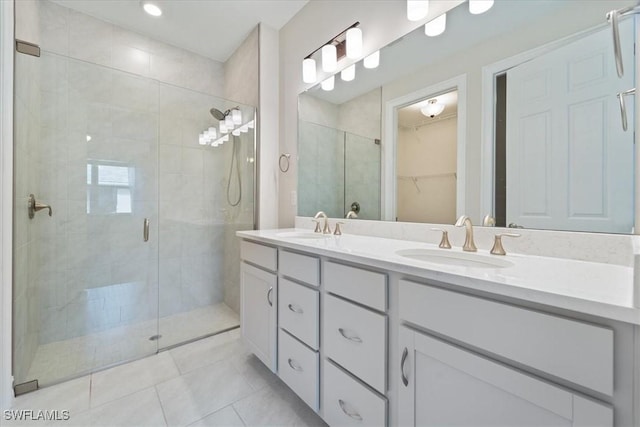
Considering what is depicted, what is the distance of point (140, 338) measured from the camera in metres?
1.93

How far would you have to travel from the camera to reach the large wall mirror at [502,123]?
33.9 inches

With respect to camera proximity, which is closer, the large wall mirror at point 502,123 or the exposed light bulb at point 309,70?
the large wall mirror at point 502,123

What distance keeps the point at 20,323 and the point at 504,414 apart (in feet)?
7.31

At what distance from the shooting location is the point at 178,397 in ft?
4.50

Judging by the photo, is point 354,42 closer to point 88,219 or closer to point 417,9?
point 417,9

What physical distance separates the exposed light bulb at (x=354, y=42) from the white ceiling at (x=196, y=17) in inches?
27.8

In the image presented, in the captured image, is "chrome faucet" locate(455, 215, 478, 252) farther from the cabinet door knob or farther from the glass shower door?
the glass shower door

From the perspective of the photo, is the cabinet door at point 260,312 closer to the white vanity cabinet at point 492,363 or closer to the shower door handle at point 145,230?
the white vanity cabinet at point 492,363

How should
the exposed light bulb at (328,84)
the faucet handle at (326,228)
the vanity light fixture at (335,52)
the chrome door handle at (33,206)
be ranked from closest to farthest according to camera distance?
the chrome door handle at (33,206)
the vanity light fixture at (335,52)
the faucet handle at (326,228)
the exposed light bulb at (328,84)

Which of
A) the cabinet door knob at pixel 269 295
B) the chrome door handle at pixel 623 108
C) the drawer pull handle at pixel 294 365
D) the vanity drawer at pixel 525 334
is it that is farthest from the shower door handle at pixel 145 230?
the chrome door handle at pixel 623 108

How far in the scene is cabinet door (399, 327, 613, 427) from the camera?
51 centimetres

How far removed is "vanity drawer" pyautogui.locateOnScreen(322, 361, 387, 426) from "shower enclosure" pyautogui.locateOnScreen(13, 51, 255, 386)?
142cm

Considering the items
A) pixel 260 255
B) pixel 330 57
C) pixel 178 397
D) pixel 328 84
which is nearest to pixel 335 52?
pixel 330 57

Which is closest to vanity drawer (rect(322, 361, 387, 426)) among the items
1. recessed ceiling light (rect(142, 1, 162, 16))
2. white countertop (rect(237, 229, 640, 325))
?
white countertop (rect(237, 229, 640, 325))
